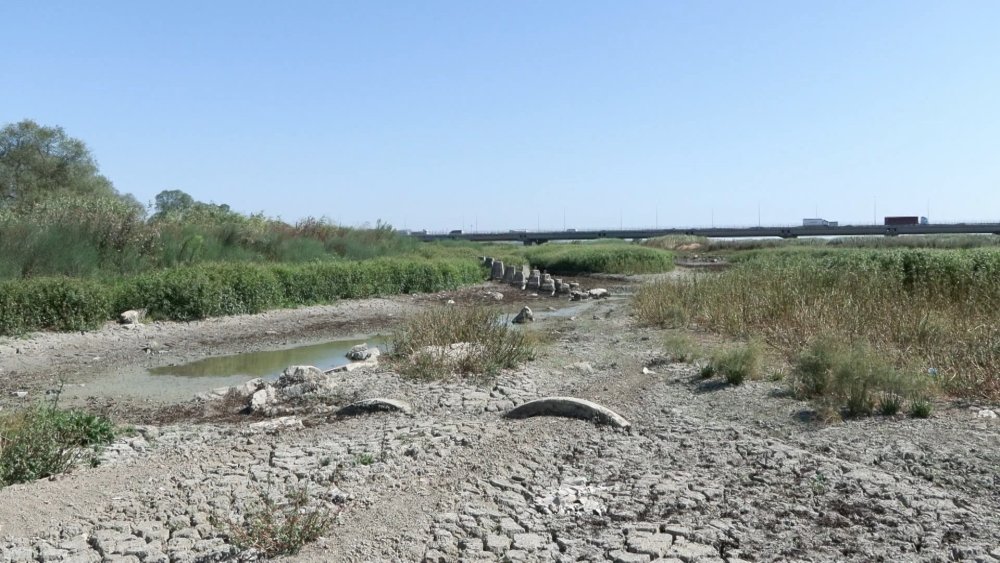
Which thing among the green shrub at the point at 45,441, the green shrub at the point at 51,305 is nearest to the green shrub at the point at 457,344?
the green shrub at the point at 45,441

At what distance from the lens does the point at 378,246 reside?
35.8 meters

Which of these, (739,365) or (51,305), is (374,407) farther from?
(51,305)

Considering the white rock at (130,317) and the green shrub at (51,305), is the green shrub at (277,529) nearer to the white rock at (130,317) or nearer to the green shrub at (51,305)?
the green shrub at (51,305)

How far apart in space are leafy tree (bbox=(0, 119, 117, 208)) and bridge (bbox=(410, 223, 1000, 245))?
30955 millimetres

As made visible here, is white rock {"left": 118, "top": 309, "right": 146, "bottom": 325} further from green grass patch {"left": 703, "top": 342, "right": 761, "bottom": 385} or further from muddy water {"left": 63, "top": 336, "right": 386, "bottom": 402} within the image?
green grass patch {"left": 703, "top": 342, "right": 761, "bottom": 385}

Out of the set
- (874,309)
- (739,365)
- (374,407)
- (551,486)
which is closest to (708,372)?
(739,365)

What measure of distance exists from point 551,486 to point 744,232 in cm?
8213

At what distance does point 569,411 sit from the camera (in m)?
7.57

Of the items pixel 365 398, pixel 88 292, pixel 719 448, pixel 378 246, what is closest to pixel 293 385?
pixel 365 398

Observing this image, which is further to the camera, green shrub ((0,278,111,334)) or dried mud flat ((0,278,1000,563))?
green shrub ((0,278,111,334))

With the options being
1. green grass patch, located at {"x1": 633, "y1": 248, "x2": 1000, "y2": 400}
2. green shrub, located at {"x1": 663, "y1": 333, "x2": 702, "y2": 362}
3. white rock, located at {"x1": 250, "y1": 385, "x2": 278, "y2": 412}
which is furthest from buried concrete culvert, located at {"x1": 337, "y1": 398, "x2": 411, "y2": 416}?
green shrub, located at {"x1": 663, "y1": 333, "x2": 702, "y2": 362}

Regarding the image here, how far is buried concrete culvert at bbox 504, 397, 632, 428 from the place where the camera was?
7422 mm

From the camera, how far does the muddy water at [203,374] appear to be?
11.4 metres

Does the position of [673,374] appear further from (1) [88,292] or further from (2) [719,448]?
(1) [88,292]
